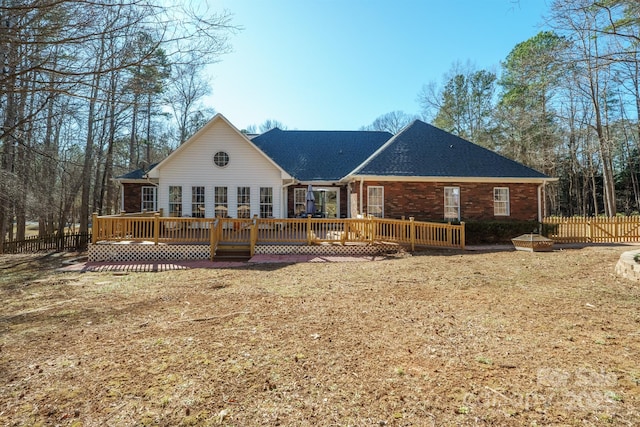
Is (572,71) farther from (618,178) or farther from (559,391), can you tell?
(618,178)

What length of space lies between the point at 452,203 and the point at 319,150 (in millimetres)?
9203

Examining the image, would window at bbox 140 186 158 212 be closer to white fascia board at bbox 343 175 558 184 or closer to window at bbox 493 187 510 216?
white fascia board at bbox 343 175 558 184

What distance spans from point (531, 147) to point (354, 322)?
94.3ft

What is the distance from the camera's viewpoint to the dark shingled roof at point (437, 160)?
1452 centimetres

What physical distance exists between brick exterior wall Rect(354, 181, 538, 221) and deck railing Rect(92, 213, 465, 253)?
7.49 feet

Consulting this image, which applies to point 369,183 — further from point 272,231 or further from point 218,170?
point 218,170

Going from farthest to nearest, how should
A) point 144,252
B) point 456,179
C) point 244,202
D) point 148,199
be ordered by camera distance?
point 148,199 → point 244,202 → point 456,179 → point 144,252

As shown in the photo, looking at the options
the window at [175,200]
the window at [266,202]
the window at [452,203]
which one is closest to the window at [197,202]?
the window at [175,200]

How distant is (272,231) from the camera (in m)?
12.2

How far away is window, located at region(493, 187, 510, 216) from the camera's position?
14.9m

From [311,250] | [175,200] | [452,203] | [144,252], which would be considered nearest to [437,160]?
→ [452,203]

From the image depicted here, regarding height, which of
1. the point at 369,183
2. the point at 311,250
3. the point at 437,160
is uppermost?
the point at 437,160

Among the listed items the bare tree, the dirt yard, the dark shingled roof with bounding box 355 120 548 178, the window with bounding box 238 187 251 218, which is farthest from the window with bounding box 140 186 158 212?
the bare tree

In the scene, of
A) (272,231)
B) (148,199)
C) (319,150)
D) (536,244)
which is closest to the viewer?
(536,244)
